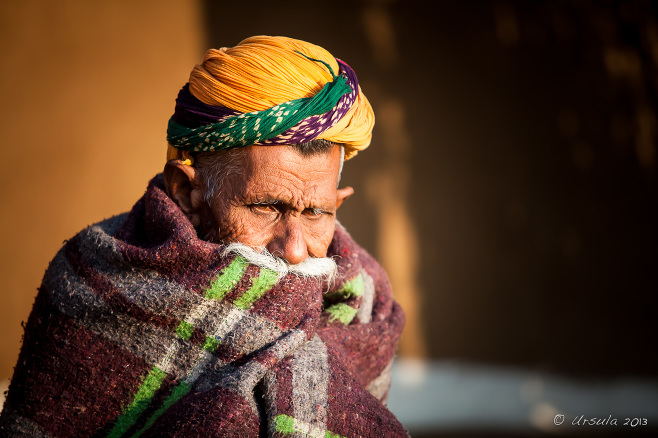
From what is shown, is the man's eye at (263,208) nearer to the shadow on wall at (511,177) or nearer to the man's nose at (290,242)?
the man's nose at (290,242)

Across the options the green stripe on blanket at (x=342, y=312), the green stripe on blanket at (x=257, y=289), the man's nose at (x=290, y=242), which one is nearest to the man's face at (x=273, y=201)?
the man's nose at (x=290, y=242)

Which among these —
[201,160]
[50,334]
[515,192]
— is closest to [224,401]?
[50,334]

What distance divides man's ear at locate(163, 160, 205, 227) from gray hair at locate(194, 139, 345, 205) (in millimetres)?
42

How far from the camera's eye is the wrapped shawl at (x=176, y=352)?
1998 mm

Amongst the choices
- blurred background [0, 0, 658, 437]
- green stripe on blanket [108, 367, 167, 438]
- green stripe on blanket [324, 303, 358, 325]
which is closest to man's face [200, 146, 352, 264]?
green stripe on blanket [324, 303, 358, 325]

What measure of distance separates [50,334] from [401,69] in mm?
4553

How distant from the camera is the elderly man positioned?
6.63 ft

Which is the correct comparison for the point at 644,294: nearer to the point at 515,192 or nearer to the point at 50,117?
the point at 515,192

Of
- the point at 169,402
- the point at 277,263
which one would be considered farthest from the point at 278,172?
the point at 169,402

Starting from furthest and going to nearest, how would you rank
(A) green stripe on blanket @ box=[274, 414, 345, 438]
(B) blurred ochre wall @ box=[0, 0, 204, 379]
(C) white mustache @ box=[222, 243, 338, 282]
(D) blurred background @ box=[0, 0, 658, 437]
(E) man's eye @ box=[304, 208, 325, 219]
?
(D) blurred background @ box=[0, 0, 658, 437]
(B) blurred ochre wall @ box=[0, 0, 204, 379]
(E) man's eye @ box=[304, 208, 325, 219]
(C) white mustache @ box=[222, 243, 338, 282]
(A) green stripe on blanket @ box=[274, 414, 345, 438]

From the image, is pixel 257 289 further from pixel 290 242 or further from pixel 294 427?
pixel 294 427

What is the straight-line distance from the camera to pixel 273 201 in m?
2.25

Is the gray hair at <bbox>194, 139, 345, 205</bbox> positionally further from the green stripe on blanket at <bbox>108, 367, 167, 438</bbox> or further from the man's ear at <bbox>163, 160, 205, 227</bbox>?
the green stripe on blanket at <bbox>108, 367, 167, 438</bbox>

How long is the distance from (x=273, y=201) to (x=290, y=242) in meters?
0.18
